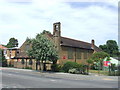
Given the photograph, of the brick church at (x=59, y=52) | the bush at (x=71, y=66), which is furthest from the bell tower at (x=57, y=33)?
the bush at (x=71, y=66)

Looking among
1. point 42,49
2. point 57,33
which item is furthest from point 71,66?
point 57,33

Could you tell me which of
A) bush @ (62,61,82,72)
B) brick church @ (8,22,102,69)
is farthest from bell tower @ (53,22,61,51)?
bush @ (62,61,82,72)

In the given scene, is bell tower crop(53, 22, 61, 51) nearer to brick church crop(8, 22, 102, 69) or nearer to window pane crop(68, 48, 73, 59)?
brick church crop(8, 22, 102, 69)

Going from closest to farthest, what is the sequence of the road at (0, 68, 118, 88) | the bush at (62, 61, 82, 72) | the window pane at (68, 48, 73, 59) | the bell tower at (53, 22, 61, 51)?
1. the road at (0, 68, 118, 88)
2. the bush at (62, 61, 82, 72)
3. the bell tower at (53, 22, 61, 51)
4. the window pane at (68, 48, 73, 59)

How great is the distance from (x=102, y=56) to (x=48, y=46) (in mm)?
14385

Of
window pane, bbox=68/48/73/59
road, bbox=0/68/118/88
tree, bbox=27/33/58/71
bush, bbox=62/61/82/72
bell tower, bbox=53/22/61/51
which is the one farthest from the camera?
window pane, bbox=68/48/73/59

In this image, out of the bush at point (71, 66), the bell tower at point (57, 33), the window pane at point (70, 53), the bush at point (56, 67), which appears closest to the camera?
the bush at point (71, 66)

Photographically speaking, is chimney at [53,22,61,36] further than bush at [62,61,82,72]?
Yes

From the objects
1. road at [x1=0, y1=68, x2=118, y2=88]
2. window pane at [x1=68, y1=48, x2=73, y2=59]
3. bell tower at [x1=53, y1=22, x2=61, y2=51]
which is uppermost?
bell tower at [x1=53, y1=22, x2=61, y2=51]

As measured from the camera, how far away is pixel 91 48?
50.4 metres

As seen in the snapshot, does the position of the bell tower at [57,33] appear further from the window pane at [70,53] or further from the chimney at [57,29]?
the window pane at [70,53]

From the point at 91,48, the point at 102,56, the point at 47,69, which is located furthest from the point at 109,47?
the point at 47,69

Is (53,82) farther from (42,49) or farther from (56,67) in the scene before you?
(56,67)

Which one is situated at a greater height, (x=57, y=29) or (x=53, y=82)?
(x=57, y=29)
